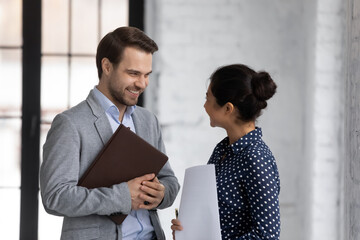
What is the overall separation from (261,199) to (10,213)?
2.43 metres

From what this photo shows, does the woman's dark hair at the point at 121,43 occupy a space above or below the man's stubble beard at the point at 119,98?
above

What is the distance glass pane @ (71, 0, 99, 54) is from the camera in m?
3.61

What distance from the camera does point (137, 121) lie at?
1.87 metres

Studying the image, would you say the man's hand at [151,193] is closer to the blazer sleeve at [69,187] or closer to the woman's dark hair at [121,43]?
the blazer sleeve at [69,187]

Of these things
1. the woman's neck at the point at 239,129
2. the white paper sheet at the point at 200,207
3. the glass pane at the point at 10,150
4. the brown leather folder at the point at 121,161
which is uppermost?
the woman's neck at the point at 239,129

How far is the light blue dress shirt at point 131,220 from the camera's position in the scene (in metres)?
1.74

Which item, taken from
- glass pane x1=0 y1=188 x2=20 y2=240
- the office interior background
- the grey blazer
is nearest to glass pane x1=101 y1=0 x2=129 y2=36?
the office interior background

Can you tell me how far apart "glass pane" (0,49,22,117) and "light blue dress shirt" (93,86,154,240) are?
188 centimetres

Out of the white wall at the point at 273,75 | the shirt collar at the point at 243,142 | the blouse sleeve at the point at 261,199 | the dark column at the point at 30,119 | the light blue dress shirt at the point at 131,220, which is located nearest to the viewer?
the blouse sleeve at the point at 261,199

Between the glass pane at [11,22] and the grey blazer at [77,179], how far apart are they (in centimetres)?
197

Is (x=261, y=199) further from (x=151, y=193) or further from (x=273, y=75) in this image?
(x=273, y=75)

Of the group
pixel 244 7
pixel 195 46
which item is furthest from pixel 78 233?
pixel 244 7

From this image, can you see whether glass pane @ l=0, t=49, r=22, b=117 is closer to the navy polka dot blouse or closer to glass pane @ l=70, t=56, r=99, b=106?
glass pane @ l=70, t=56, r=99, b=106

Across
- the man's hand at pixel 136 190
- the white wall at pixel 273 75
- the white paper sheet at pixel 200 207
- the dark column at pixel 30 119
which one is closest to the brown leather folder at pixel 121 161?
the man's hand at pixel 136 190
